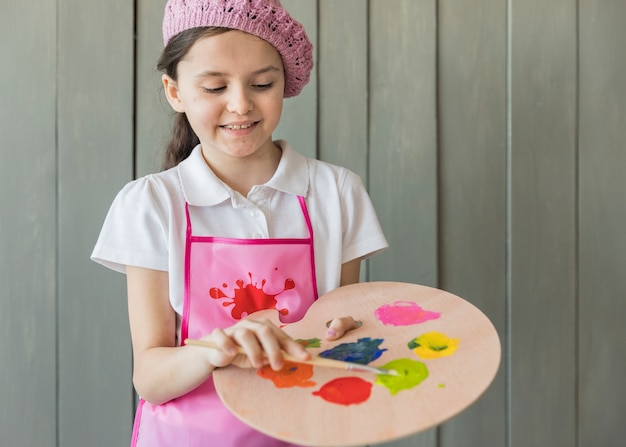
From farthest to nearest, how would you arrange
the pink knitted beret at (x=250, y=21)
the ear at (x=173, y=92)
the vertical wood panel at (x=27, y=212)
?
the vertical wood panel at (x=27, y=212), the ear at (x=173, y=92), the pink knitted beret at (x=250, y=21)

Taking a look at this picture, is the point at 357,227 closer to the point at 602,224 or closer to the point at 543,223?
the point at 543,223

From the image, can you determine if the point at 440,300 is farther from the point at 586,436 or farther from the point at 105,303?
the point at 586,436

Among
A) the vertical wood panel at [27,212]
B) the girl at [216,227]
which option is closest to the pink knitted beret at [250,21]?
the girl at [216,227]

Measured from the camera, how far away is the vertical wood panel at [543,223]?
1.44 metres

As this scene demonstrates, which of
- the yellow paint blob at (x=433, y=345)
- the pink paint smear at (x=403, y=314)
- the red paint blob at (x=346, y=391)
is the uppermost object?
the pink paint smear at (x=403, y=314)

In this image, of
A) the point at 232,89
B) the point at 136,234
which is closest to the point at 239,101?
the point at 232,89

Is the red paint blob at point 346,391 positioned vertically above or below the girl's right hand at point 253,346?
below

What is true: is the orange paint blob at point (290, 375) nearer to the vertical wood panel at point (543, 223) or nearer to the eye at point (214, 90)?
the eye at point (214, 90)

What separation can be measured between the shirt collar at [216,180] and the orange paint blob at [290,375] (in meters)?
0.35

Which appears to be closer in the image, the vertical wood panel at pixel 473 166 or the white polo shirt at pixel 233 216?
the white polo shirt at pixel 233 216

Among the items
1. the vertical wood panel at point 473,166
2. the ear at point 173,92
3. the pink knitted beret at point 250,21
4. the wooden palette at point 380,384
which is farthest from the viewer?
the vertical wood panel at point 473,166

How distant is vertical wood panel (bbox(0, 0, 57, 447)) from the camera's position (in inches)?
50.6

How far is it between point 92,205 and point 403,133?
2.32ft

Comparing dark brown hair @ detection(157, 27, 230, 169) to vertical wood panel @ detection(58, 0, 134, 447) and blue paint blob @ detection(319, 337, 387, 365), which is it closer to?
vertical wood panel @ detection(58, 0, 134, 447)
